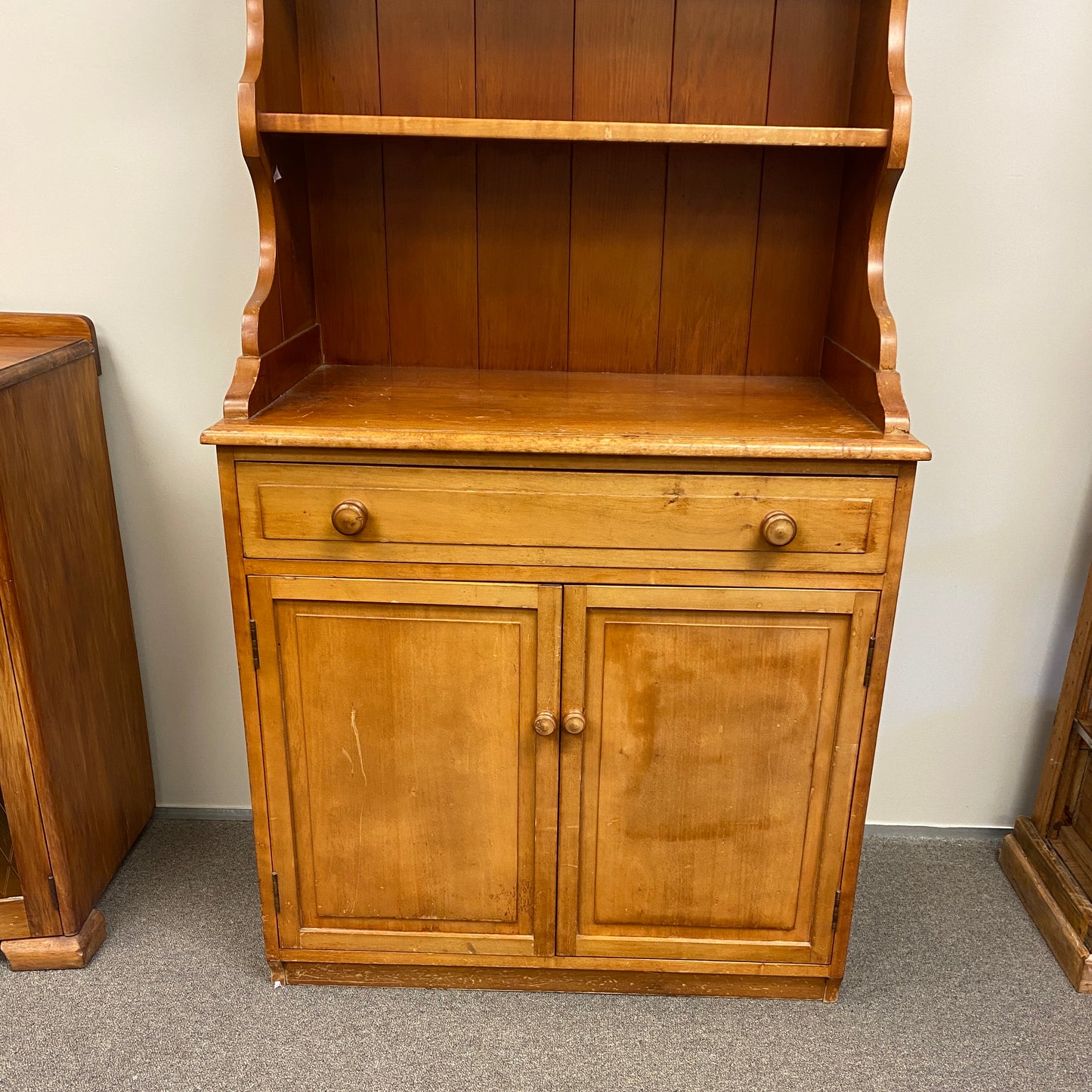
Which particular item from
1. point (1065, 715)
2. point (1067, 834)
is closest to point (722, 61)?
point (1065, 715)

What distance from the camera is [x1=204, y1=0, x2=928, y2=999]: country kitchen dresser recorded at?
1348mm

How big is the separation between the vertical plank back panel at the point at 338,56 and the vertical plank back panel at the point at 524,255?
217mm

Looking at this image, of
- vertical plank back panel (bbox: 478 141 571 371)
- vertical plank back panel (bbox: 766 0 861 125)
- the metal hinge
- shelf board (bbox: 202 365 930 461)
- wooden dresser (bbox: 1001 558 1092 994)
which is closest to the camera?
shelf board (bbox: 202 365 930 461)

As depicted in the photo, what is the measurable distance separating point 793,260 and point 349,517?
91 centimetres

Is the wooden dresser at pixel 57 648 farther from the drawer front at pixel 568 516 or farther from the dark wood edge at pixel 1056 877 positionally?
the dark wood edge at pixel 1056 877

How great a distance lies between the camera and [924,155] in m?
1.66

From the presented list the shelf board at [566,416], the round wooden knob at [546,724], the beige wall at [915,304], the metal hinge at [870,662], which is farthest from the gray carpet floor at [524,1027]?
the shelf board at [566,416]

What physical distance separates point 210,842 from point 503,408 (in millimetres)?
1210

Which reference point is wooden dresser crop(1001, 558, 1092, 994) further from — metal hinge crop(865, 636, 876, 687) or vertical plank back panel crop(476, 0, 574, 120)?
vertical plank back panel crop(476, 0, 574, 120)

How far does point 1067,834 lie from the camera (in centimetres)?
190

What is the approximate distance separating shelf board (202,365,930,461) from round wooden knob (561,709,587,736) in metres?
0.41

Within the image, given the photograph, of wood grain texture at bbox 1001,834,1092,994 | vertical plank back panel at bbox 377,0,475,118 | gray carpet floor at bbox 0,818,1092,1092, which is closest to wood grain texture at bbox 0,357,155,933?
gray carpet floor at bbox 0,818,1092,1092

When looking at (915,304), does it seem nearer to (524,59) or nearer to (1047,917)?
(524,59)

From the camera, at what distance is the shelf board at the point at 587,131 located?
4.37 feet
